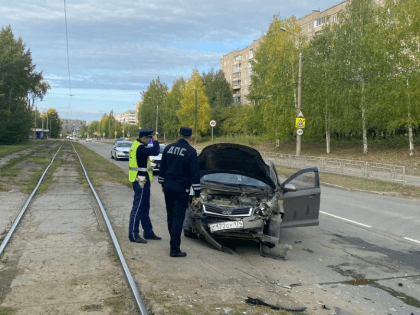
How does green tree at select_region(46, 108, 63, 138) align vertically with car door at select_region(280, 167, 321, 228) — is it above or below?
above

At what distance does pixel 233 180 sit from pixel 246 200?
71cm

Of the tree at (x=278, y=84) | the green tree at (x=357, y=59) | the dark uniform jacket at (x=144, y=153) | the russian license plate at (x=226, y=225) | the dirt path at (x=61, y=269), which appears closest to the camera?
the dirt path at (x=61, y=269)

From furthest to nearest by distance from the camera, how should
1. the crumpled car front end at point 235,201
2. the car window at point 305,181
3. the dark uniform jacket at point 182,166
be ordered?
the car window at point 305,181
the crumpled car front end at point 235,201
the dark uniform jacket at point 182,166

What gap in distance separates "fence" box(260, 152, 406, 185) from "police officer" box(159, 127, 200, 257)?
13.4 m

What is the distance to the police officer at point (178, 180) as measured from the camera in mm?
5977

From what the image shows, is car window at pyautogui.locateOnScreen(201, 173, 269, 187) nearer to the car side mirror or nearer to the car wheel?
the car side mirror

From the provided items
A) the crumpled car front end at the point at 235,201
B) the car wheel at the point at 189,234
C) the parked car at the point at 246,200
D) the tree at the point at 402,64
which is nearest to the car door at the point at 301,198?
the parked car at the point at 246,200

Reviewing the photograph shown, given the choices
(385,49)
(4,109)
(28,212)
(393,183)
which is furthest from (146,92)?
(28,212)

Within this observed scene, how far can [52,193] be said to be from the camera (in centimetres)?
1205

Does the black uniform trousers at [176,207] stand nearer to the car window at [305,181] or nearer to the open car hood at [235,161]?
the open car hood at [235,161]

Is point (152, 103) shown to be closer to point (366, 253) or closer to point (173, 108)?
point (173, 108)

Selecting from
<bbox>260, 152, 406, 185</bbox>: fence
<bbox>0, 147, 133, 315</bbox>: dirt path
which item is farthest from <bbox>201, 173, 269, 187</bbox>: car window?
<bbox>260, 152, 406, 185</bbox>: fence

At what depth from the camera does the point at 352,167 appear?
20.5 metres

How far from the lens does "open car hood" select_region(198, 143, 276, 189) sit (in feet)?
23.6
